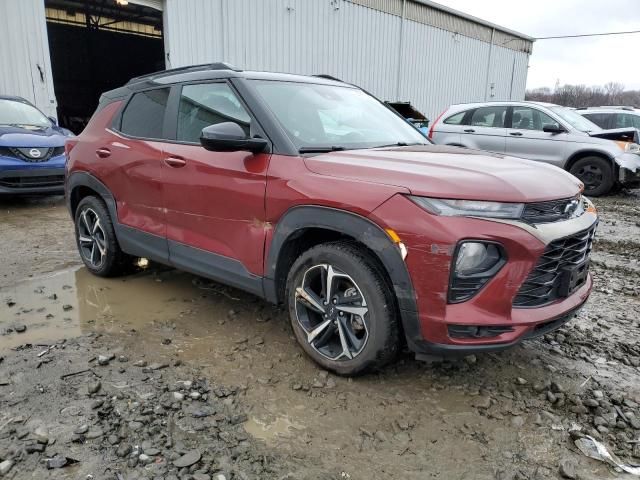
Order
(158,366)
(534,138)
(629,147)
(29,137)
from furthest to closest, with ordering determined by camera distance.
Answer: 1. (534,138)
2. (629,147)
3. (29,137)
4. (158,366)

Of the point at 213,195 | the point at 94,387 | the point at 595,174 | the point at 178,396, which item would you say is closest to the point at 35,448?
the point at 94,387

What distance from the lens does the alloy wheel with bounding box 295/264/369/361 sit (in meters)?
2.70

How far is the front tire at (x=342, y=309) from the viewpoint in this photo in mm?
2574

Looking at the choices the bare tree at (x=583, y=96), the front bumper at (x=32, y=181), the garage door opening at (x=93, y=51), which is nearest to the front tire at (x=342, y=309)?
the front bumper at (x=32, y=181)

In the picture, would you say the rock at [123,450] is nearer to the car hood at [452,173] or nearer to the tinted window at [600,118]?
the car hood at [452,173]

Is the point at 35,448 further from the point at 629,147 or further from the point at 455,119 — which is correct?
the point at 629,147

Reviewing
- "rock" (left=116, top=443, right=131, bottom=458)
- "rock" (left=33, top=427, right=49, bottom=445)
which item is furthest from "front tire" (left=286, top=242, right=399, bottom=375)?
"rock" (left=33, top=427, right=49, bottom=445)

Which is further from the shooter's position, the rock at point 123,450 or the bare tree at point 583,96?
the bare tree at point 583,96

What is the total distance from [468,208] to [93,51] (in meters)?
25.6

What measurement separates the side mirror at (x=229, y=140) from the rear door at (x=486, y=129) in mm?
7755

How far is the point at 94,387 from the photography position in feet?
8.87

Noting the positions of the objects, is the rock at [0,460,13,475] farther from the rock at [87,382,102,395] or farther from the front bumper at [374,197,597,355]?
the front bumper at [374,197,597,355]

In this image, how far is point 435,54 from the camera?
1920 cm

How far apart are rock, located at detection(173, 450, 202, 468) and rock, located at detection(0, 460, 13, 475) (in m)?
0.69
